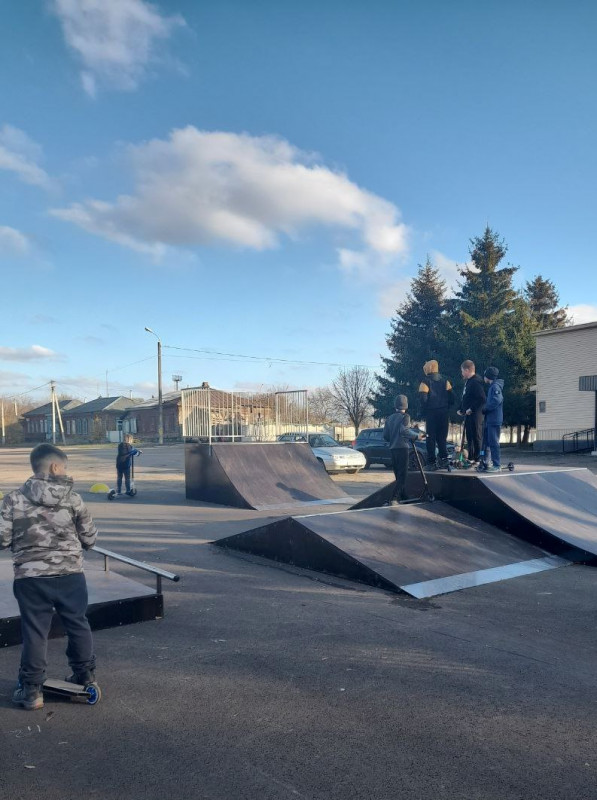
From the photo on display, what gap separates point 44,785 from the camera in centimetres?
295

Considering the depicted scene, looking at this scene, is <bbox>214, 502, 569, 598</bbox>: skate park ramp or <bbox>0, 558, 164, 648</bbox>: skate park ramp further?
<bbox>214, 502, 569, 598</bbox>: skate park ramp

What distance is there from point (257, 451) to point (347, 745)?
12410mm

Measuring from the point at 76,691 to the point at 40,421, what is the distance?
109 meters

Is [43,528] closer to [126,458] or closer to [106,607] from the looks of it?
[106,607]

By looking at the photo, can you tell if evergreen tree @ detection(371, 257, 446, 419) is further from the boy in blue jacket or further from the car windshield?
the boy in blue jacket

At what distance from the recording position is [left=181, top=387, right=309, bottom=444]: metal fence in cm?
1700

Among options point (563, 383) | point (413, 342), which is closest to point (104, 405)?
point (413, 342)

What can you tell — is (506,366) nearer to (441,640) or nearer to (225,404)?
(225,404)

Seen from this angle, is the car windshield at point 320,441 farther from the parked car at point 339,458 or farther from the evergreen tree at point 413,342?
the evergreen tree at point 413,342

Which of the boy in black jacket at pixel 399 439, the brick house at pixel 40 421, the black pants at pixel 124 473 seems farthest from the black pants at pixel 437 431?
the brick house at pixel 40 421

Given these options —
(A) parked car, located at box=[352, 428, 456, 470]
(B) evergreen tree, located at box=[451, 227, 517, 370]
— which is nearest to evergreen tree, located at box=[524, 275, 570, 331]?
(B) evergreen tree, located at box=[451, 227, 517, 370]

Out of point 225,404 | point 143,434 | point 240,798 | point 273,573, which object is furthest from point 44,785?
point 143,434

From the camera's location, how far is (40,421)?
341 ft

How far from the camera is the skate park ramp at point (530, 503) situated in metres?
8.16
